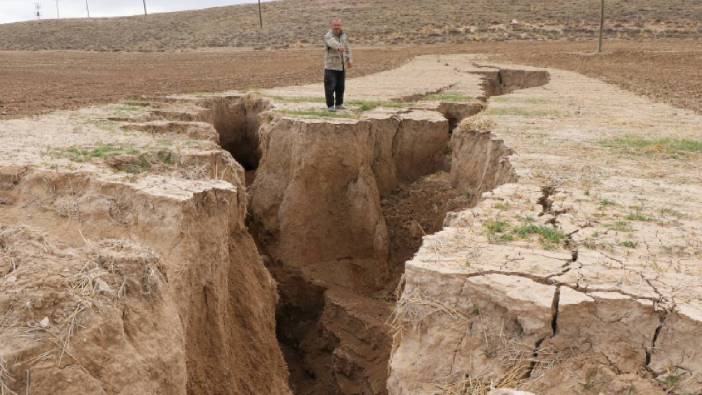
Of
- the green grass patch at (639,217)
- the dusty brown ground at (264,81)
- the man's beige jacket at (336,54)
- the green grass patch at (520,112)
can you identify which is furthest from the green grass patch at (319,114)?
the green grass patch at (639,217)

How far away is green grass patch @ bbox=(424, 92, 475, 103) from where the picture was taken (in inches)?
436

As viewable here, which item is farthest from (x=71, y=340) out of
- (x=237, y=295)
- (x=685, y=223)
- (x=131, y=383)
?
(x=685, y=223)

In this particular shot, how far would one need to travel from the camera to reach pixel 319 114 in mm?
8867

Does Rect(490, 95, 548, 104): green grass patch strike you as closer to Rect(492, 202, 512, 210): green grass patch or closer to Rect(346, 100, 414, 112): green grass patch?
Rect(346, 100, 414, 112): green grass patch

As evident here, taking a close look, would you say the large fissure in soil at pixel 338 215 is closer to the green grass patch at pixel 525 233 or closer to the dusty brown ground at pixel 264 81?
the green grass patch at pixel 525 233

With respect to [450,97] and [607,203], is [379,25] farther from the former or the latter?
[607,203]

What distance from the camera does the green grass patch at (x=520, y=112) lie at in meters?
9.38

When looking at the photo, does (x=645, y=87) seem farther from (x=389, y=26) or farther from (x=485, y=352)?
(x=389, y=26)

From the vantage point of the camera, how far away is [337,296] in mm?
8039

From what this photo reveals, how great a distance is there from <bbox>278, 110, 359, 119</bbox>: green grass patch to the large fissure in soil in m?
0.30

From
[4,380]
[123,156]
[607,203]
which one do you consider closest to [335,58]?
[123,156]

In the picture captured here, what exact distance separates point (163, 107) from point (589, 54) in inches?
903

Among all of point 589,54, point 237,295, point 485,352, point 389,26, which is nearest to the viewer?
point 485,352

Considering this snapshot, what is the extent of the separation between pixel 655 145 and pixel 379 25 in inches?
1620
